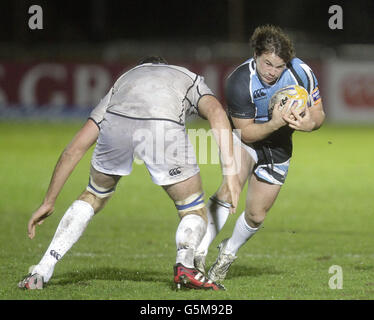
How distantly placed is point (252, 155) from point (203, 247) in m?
0.89

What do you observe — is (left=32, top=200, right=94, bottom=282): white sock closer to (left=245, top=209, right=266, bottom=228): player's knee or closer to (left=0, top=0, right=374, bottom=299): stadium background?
(left=0, top=0, right=374, bottom=299): stadium background

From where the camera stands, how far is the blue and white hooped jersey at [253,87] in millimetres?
6664

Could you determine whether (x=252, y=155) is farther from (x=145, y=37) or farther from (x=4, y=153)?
(x=145, y=37)

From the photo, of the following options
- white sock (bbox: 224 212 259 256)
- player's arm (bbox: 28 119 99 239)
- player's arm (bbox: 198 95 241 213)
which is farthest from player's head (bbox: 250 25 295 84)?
player's arm (bbox: 28 119 99 239)

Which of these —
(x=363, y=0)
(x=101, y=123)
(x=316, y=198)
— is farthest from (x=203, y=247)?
(x=363, y=0)

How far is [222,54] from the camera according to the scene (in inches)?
1040

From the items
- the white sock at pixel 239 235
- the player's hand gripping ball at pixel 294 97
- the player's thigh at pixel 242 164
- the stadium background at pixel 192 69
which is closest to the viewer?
the player's hand gripping ball at pixel 294 97

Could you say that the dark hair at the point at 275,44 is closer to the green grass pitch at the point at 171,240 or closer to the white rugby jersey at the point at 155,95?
the white rugby jersey at the point at 155,95

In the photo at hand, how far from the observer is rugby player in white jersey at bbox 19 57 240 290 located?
19.2 feet

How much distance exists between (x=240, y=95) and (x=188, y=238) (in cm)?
139

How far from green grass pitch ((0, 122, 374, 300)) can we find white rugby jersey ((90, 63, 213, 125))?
1307 mm

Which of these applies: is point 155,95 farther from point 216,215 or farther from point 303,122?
point 216,215

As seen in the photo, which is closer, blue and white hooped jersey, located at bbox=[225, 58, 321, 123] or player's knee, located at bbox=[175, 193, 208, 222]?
player's knee, located at bbox=[175, 193, 208, 222]

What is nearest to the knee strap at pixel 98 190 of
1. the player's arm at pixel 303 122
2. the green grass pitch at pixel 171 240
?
the green grass pitch at pixel 171 240
